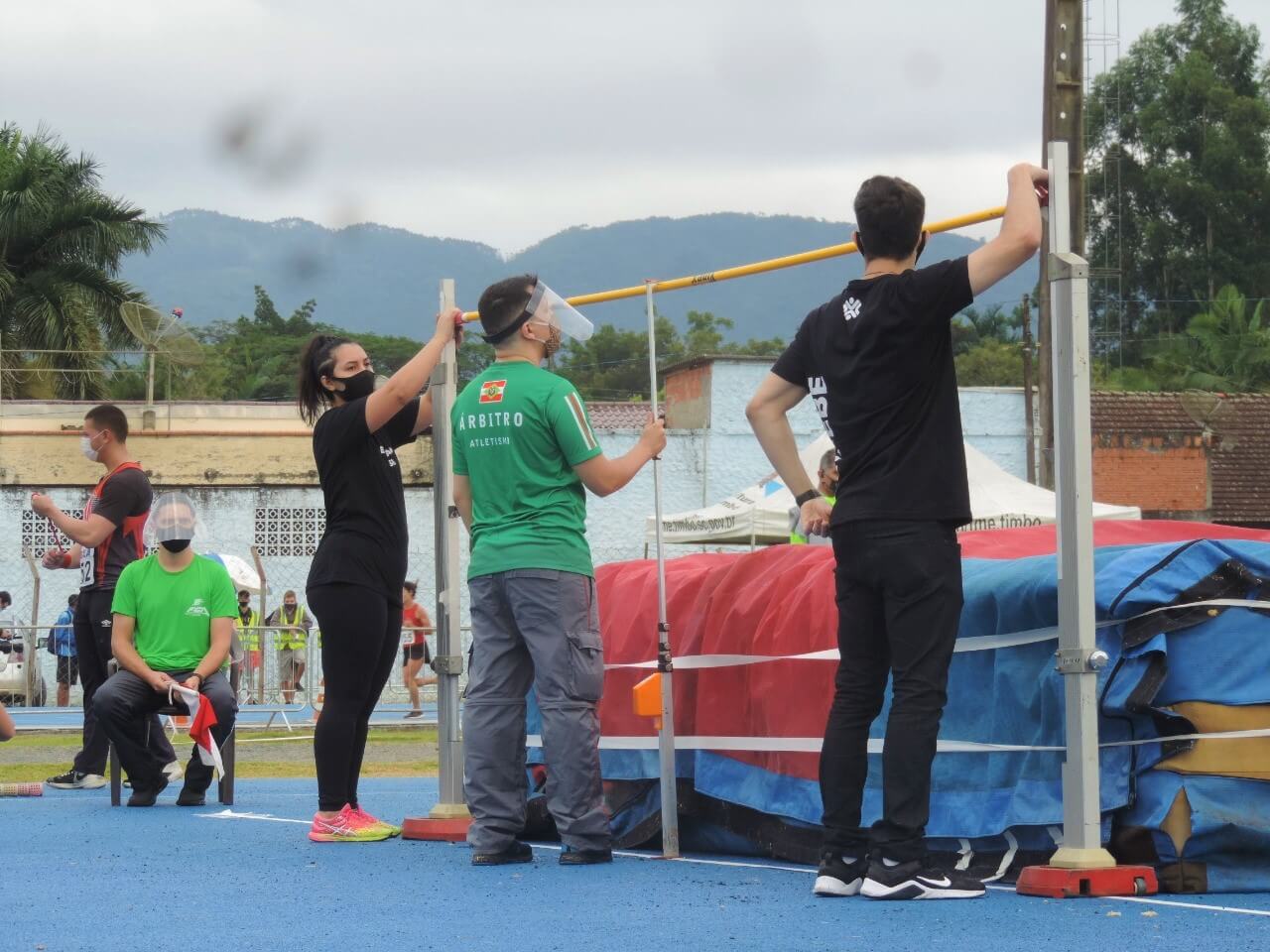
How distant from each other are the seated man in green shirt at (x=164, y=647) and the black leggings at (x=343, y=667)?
227cm

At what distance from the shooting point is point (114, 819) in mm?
8281

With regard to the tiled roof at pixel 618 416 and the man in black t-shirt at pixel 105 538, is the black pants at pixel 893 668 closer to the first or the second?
the man in black t-shirt at pixel 105 538

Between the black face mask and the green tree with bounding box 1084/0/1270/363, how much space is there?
61091 mm

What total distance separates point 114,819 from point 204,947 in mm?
4452

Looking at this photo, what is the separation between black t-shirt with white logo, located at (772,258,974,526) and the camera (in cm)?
479

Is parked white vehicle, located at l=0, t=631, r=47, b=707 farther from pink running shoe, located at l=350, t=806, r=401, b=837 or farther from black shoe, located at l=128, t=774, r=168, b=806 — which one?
pink running shoe, located at l=350, t=806, r=401, b=837

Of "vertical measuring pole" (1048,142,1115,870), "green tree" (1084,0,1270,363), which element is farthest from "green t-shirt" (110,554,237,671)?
"green tree" (1084,0,1270,363)

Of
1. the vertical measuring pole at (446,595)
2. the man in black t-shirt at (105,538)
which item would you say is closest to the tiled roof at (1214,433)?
the man in black t-shirt at (105,538)

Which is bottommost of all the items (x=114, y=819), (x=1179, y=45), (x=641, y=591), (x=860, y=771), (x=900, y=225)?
(x=114, y=819)

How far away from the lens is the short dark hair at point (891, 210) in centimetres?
492

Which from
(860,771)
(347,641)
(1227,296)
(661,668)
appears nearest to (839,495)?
(860,771)

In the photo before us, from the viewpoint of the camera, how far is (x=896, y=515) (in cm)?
479

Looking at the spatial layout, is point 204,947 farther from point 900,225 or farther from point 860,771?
point 900,225

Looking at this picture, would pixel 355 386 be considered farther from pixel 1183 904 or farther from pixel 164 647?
pixel 1183 904
